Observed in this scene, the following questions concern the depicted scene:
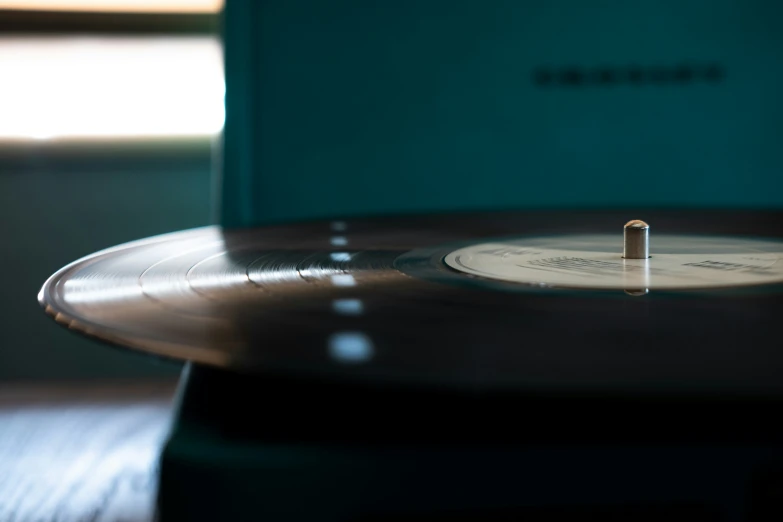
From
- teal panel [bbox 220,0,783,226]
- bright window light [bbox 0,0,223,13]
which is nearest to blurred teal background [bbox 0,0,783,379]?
teal panel [bbox 220,0,783,226]

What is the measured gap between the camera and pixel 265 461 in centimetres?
35

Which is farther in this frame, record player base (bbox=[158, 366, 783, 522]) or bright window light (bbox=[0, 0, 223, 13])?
bright window light (bbox=[0, 0, 223, 13])

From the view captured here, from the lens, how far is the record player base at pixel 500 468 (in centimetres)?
34

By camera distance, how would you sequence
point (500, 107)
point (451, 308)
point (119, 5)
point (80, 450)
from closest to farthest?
point (451, 308) < point (80, 450) < point (500, 107) < point (119, 5)

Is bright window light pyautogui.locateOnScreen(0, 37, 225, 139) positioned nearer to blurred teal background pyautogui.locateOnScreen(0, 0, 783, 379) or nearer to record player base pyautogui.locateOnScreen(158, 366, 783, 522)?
blurred teal background pyautogui.locateOnScreen(0, 0, 783, 379)

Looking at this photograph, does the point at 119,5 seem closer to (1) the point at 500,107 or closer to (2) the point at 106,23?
(2) the point at 106,23

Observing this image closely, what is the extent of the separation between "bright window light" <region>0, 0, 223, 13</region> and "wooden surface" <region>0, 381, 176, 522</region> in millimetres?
826

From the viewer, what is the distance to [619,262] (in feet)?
2.32

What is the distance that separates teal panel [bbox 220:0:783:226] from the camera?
148cm

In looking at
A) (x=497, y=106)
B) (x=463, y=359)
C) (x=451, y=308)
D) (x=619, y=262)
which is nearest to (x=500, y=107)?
(x=497, y=106)

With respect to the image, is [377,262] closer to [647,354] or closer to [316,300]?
[316,300]

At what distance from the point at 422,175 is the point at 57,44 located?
3.06 ft

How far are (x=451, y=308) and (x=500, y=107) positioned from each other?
1083 mm

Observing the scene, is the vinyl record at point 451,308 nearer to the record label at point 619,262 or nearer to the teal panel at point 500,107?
the record label at point 619,262
